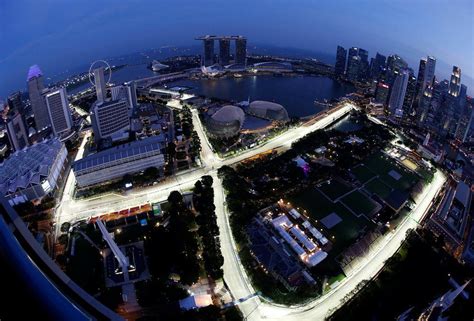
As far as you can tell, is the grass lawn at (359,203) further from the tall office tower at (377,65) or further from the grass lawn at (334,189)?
the tall office tower at (377,65)

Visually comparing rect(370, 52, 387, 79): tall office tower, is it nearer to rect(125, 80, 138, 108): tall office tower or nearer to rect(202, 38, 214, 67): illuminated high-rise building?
rect(202, 38, 214, 67): illuminated high-rise building

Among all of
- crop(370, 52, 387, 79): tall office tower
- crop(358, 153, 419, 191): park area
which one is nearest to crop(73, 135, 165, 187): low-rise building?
crop(358, 153, 419, 191): park area

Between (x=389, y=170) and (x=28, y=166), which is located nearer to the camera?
(x=28, y=166)

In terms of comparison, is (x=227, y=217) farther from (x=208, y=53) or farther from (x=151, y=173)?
(x=208, y=53)

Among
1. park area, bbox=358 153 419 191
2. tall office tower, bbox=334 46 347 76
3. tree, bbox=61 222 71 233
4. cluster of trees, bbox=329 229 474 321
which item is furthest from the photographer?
tall office tower, bbox=334 46 347 76

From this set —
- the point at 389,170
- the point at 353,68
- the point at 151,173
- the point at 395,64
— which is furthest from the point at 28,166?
the point at 353,68

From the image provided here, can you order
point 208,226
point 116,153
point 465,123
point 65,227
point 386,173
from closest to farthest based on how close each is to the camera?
point 208,226 → point 65,227 → point 116,153 → point 386,173 → point 465,123
